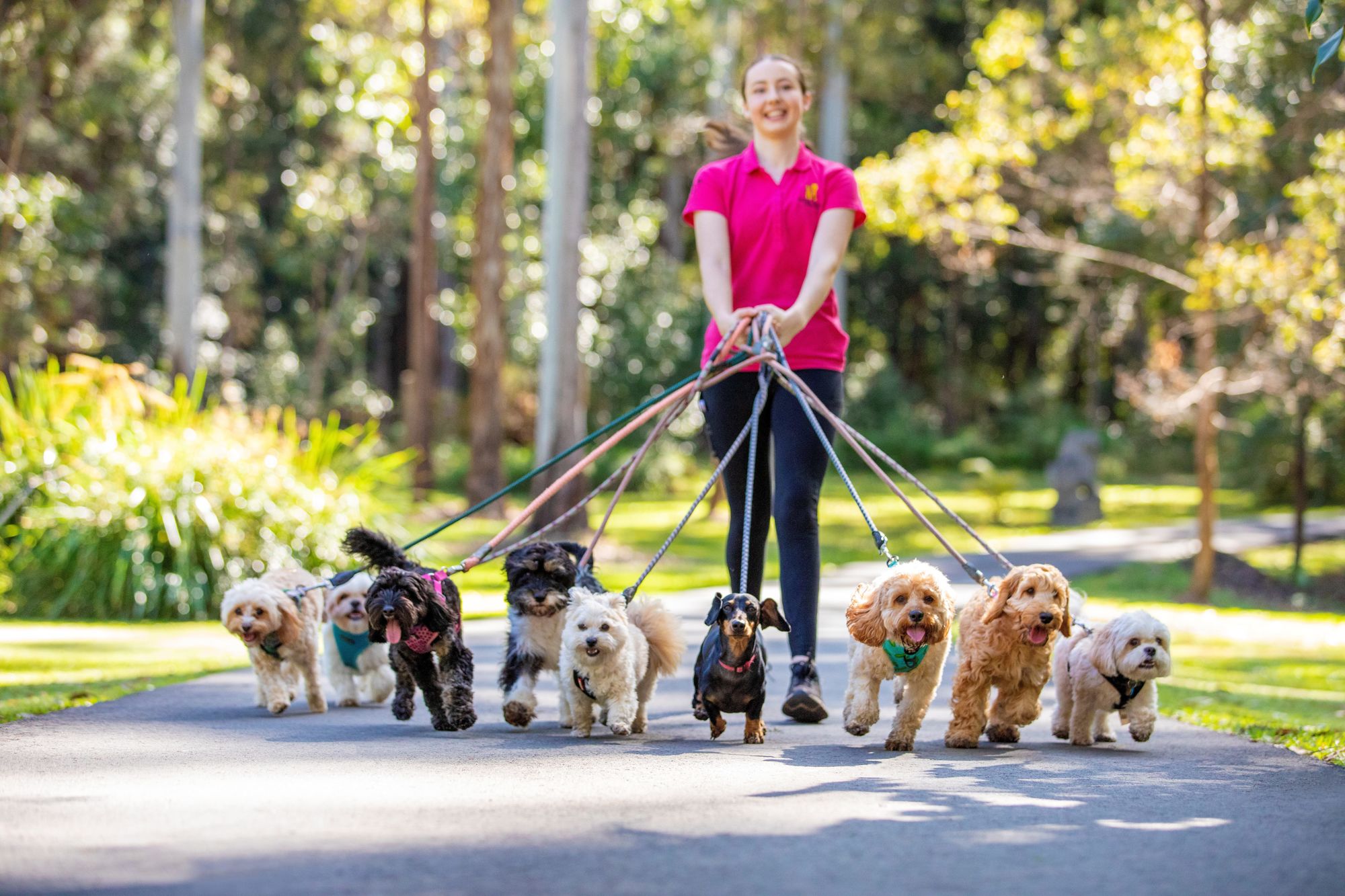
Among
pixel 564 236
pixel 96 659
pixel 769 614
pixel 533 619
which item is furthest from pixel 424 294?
pixel 769 614

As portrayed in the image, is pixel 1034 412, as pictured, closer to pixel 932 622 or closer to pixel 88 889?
pixel 932 622

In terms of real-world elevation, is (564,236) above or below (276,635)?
above

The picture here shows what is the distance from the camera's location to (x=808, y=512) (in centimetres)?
663

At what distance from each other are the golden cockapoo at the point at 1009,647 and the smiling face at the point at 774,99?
2.27 m

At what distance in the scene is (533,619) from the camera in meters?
6.38

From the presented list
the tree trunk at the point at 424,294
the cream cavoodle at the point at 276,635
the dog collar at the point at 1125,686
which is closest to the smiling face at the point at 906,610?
the dog collar at the point at 1125,686

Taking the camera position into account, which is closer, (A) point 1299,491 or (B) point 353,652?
(B) point 353,652

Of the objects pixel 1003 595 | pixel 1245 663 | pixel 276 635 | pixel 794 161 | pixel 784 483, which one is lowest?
pixel 1245 663

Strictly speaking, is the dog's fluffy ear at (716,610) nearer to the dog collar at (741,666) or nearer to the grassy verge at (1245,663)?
the dog collar at (741,666)

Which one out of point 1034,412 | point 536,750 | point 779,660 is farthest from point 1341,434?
point 536,750

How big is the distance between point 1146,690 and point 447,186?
28.8 m

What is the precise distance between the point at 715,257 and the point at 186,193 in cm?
1882

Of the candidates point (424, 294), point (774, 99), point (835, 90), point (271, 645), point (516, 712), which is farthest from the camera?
point (835, 90)

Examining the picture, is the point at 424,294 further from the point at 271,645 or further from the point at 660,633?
the point at 660,633
